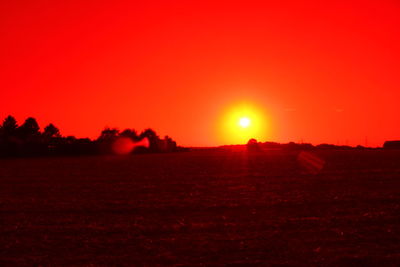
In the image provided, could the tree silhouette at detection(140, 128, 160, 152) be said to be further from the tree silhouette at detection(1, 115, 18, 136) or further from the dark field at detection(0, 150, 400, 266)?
the dark field at detection(0, 150, 400, 266)

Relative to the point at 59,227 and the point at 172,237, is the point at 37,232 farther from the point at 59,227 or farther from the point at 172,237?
the point at 172,237

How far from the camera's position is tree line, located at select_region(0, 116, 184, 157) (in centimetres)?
9862

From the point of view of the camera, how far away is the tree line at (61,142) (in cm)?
9862

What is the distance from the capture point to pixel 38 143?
10162cm

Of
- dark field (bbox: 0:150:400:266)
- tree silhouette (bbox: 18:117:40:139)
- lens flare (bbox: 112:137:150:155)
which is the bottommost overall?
dark field (bbox: 0:150:400:266)

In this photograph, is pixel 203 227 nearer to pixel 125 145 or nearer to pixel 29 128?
pixel 125 145

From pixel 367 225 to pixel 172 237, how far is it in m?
5.97

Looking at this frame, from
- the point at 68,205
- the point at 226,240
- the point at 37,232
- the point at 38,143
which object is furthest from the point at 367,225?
the point at 38,143

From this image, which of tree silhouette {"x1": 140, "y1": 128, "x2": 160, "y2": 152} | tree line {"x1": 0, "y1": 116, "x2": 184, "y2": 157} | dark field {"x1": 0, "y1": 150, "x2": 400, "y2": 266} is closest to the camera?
dark field {"x1": 0, "y1": 150, "x2": 400, "y2": 266}

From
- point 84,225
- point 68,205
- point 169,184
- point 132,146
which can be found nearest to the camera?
point 84,225

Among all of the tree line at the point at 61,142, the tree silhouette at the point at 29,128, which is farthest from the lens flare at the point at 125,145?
the tree silhouette at the point at 29,128

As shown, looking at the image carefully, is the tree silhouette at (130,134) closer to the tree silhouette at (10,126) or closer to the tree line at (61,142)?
the tree line at (61,142)

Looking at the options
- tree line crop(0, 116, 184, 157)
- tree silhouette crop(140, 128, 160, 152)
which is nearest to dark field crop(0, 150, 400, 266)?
tree line crop(0, 116, 184, 157)

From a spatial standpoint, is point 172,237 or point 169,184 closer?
point 172,237
